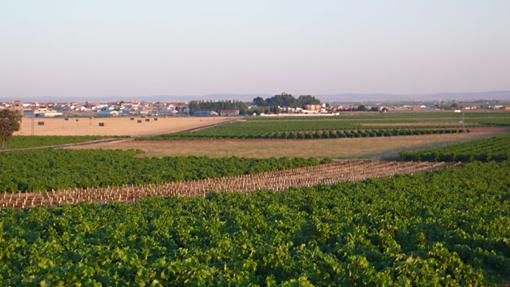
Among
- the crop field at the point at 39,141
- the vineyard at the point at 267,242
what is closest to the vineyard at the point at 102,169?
the vineyard at the point at 267,242

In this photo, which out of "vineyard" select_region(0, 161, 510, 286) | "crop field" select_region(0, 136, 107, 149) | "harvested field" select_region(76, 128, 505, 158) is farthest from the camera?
"crop field" select_region(0, 136, 107, 149)

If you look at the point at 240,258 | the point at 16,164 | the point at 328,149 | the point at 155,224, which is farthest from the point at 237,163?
the point at 240,258

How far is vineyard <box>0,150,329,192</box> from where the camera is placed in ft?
96.2

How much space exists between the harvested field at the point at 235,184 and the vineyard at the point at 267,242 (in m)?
5.87

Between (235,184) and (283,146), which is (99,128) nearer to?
(283,146)

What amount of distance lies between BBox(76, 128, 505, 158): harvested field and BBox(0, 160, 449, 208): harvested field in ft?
34.4

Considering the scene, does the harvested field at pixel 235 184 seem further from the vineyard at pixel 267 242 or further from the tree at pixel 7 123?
the tree at pixel 7 123

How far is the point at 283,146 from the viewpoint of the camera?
2402 inches

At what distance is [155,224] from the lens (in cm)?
1527

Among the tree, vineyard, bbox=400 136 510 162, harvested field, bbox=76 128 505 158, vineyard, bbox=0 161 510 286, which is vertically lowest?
harvested field, bbox=76 128 505 158

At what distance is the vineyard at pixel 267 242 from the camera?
34.3 feet

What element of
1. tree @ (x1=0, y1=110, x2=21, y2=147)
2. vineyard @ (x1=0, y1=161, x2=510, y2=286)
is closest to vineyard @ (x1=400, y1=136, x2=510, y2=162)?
vineyard @ (x1=0, y1=161, x2=510, y2=286)

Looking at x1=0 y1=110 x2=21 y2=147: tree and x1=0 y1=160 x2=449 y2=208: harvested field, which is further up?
x1=0 y1=110 x2=21 y2=147: tree

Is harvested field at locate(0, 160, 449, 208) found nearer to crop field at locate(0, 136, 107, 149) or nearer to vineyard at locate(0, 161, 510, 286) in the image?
vineyard at locate(0, 161, 510, 286)
